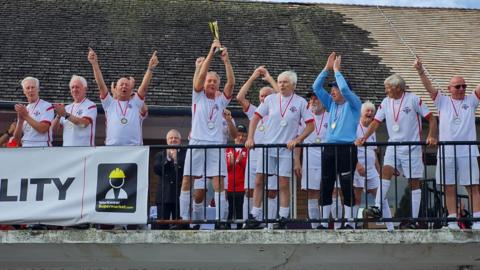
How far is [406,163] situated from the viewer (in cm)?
787

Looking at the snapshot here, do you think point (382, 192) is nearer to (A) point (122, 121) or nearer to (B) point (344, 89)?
(B) point (344, 89)

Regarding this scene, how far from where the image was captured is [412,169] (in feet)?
25.8

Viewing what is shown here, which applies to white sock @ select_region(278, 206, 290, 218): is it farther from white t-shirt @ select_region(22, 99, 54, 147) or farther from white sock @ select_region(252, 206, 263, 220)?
white t-shirt @ select_region(22, 99, 54, 147)

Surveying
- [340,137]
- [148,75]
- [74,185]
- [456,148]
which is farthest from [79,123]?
[456,148]

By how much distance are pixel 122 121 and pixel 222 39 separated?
21.5ft

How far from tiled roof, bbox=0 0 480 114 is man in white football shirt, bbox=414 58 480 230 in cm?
416

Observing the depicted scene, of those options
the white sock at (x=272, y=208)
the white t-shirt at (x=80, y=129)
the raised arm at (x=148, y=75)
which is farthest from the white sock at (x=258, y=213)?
the white t-shirt at (x=80, y=129)

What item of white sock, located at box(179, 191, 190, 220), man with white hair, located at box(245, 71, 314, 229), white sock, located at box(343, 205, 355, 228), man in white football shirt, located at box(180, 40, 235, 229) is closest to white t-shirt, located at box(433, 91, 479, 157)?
white sock, located at box(343, 205, 355, 228)

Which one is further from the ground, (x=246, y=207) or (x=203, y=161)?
(x=203, y=161)

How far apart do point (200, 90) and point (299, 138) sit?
1.22 m

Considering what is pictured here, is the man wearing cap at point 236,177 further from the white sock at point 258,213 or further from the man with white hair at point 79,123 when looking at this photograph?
the man with white hair at point 79,123

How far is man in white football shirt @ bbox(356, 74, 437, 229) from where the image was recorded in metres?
7.83

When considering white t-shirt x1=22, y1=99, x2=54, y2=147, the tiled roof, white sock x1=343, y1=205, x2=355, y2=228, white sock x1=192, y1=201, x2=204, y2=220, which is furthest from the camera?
the tiled roof

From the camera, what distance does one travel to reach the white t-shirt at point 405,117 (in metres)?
7.85
